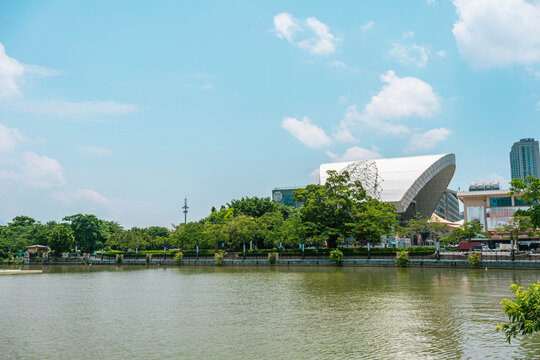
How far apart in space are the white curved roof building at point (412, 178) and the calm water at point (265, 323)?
152ft

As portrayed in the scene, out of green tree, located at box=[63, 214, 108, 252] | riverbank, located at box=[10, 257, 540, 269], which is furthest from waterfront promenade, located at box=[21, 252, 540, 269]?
green tree, located at box=[63, 214, 108, 252]

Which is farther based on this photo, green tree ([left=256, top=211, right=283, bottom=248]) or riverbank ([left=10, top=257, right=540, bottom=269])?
green tree ([left=256, top=211, right=283, bottom=248])

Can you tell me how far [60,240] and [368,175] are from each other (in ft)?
198

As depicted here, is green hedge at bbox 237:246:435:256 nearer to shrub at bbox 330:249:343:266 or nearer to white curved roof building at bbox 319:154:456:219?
shrub at bbox 330:249:343:266

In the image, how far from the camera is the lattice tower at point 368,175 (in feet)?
269

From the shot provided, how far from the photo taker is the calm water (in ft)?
50.5

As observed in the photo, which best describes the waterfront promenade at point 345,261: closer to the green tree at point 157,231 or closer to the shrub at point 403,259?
the shrub at point 403,259

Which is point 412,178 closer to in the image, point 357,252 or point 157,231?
point 357,252

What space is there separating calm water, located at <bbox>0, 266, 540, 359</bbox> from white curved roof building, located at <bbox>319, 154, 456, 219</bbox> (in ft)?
152

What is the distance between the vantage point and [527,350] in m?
15.0

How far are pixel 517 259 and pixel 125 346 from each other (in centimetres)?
4432

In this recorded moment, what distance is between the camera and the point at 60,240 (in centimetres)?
8425

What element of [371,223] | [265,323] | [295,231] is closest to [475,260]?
[371,223]

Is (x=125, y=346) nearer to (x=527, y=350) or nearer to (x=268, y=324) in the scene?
(x=268, y=324)
